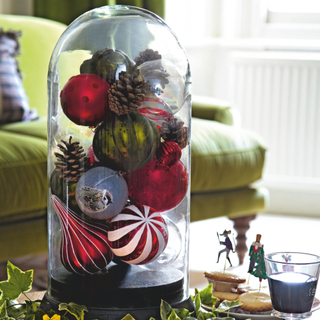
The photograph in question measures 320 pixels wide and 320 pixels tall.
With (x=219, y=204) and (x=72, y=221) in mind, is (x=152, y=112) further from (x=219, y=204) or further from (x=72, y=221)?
Answer: (x=219, y=204)

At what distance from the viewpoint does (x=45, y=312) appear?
0.63m

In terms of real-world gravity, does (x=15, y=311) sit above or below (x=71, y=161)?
below

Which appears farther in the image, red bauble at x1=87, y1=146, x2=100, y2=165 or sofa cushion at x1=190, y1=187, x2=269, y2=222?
sofa cushion at x1=190, y1=187, x2=269, y2=222

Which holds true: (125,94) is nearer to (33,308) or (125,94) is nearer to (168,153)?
(168,153)

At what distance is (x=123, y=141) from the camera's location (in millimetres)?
632

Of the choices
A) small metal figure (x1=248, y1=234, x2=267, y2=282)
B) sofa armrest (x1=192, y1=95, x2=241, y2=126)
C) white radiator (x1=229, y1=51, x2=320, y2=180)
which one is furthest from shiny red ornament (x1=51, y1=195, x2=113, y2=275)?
white radiator (x1=229, y1=51, x2=320, y2=180)

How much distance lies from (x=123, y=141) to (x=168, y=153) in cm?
6

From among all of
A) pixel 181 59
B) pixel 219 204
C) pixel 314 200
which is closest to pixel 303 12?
pixel 314 200

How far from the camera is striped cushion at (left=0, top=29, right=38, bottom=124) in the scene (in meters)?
1.89

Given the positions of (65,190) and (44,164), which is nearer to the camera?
(65,190)

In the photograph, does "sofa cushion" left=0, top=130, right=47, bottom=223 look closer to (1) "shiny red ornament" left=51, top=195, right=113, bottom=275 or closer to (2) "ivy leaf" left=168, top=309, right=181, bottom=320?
(1) "shiny red ornament" left=51, top=195, right=113, bottom=275

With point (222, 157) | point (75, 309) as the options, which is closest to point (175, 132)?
point (75, 309)

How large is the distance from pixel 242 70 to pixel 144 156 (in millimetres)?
2499

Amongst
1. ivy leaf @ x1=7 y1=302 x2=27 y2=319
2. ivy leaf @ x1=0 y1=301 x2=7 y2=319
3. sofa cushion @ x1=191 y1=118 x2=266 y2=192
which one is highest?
ivy leaf @ x1=0 y1=301 x2=7 y2=319
